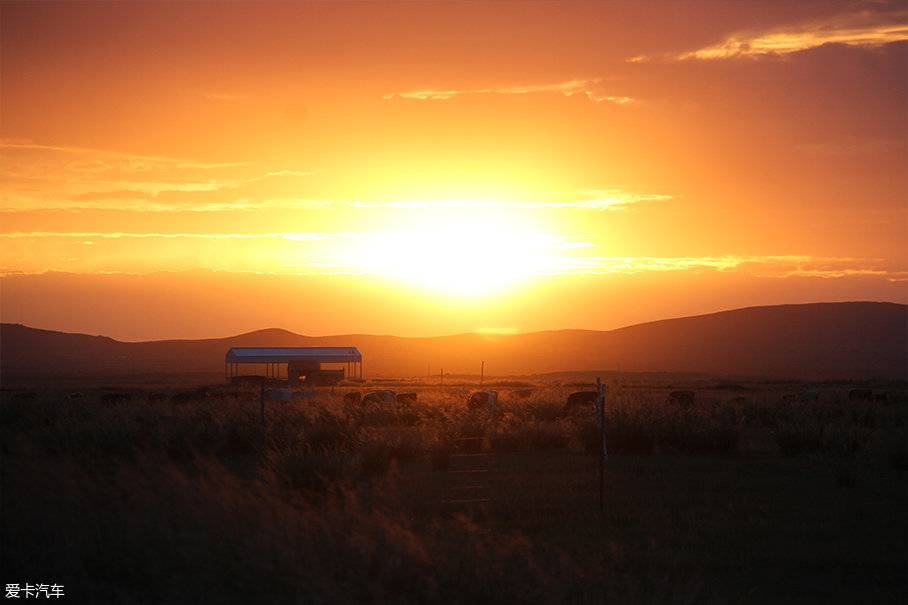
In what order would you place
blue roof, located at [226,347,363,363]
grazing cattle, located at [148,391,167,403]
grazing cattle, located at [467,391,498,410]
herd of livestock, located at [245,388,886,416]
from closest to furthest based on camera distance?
1. grazing cattle, located at [148,391,167,403]
2. herd of livestock, located at [245,388,886,416]
3. grazing cattle, located at [467,391,498,410]
4. blue roof, located at [226,347,363,363]

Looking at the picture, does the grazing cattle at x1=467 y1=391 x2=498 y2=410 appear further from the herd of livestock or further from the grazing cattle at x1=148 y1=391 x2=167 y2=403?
the grazing cattle at x1=148 y1=391 x2=167 y2=403

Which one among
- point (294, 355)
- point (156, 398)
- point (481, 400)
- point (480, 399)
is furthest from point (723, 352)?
point (156, 398)

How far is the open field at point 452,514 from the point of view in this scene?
345 inches

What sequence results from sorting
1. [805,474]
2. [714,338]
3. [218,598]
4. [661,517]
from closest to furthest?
[218,598]
[661,517]
[805,474]
[714,338]

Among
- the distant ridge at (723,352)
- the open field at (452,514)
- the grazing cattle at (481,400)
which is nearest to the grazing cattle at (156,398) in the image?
the open field at (452,514)

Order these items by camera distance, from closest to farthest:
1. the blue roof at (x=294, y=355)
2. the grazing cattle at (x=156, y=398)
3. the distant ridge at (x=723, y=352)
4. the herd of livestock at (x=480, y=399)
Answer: the grazing cattle at (x=156, y=398)
the herd of livestock at (x=480, y=399)
the blue roof at (x=294, y=355)
the distant ridge at (x=723, y=352)

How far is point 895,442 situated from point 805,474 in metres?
4.49

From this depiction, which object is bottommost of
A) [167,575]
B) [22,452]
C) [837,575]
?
[837,575]

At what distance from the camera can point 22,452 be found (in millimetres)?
11391

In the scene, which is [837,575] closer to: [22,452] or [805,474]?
[805,474]

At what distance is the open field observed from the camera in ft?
28.8

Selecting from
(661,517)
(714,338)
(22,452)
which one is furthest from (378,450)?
(714,338)

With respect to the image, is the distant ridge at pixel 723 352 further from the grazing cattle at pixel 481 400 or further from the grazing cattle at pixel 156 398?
the grazing cattle at pixel 156 398

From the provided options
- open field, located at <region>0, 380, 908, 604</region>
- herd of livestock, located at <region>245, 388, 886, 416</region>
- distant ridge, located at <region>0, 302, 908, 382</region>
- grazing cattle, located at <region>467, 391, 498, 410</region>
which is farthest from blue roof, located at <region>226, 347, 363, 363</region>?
open field, located at <region>0, 380, 908, 604</region>
